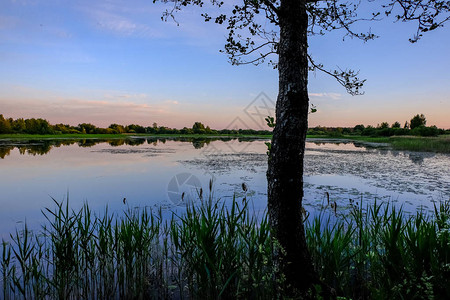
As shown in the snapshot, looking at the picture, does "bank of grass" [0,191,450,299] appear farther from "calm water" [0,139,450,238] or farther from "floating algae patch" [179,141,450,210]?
"floating algae patch" [179,141,450,210]

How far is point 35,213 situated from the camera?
7.38 m

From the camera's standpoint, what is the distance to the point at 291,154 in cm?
252

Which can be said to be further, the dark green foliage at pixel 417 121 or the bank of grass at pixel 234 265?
the dark green foliage at pixel 417 121

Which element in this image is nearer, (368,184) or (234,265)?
(234,265)

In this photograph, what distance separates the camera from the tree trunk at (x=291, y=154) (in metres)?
2.54

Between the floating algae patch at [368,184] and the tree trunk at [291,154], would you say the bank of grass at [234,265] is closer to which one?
the tree trunk at [291,154]

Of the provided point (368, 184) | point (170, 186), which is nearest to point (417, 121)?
point (368, 184)

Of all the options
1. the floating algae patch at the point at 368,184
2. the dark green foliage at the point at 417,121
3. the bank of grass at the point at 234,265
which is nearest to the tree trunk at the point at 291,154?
the bank of grass at the point at 234,265

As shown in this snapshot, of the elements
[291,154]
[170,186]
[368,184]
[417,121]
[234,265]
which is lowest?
[170,186]

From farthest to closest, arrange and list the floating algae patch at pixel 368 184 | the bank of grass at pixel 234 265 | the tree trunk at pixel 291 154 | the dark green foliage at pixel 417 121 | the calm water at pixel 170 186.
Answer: the dark green foliage at pixel 417 121 < the floating algae patch at pixel 368 184 < the calm water at pixel 170 186 < the bank of grass at pixel 234 265 < the tree trunk at pixel 291 154

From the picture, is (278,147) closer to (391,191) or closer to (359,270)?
(359,270)

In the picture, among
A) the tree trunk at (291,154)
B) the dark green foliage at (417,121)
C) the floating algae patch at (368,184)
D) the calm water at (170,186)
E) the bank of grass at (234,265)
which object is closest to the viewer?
the tree trunk at (291,154)

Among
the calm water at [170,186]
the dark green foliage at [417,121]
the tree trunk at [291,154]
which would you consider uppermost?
the dark green foliage at [417,121]

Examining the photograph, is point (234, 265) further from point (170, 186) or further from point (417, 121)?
point (417, 121)
